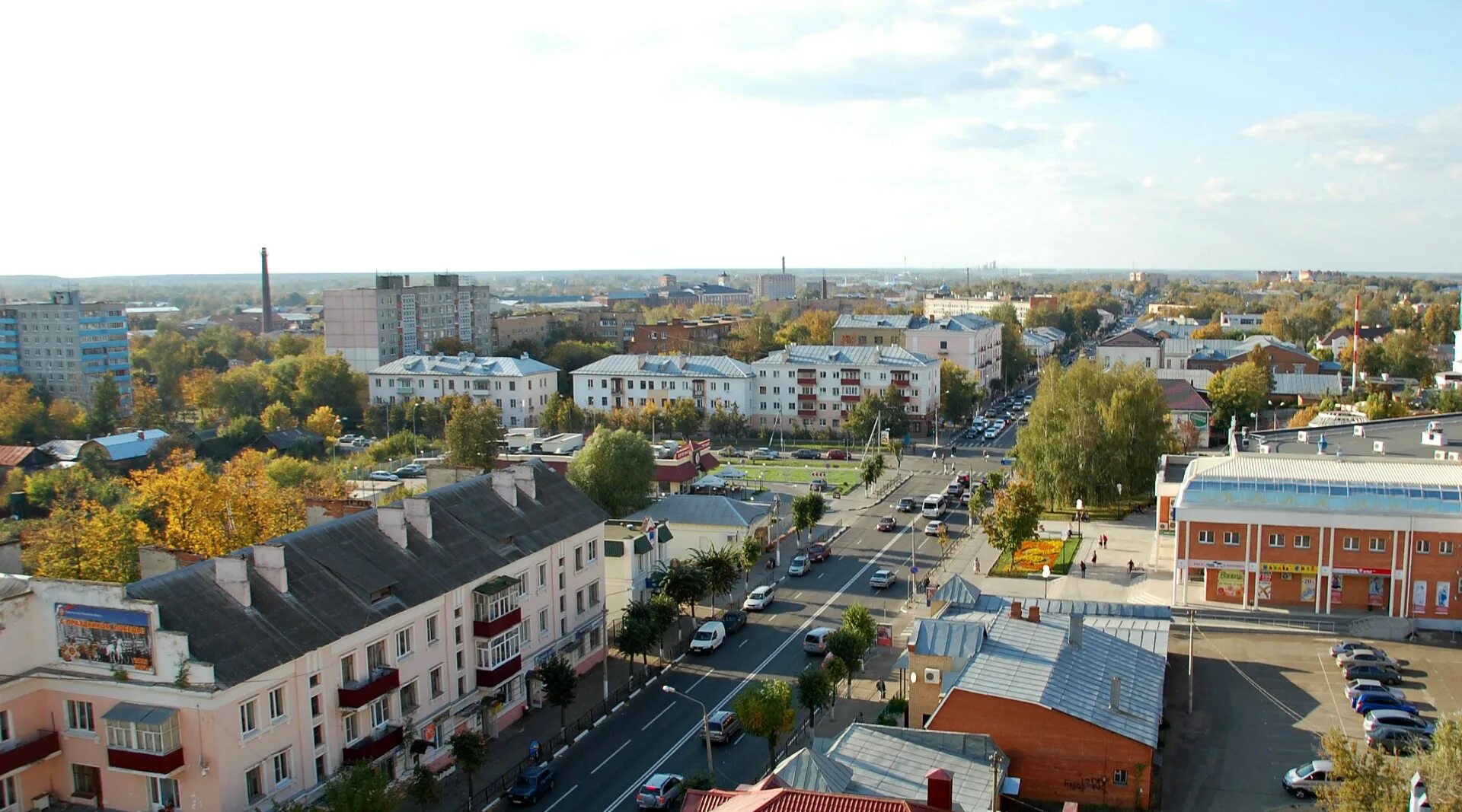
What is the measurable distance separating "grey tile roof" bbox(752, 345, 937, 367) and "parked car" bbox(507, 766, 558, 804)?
59441 millimetres

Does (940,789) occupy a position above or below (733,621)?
above

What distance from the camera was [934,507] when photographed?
5391 cm

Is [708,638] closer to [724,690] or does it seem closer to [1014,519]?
[724,690]

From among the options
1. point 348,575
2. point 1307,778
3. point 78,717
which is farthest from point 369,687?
point 1307,778

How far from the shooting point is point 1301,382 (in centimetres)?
8769

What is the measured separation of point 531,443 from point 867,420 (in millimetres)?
23347

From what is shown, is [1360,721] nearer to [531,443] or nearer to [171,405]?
[531,443]

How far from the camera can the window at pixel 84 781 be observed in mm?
22125

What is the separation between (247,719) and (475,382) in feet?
216

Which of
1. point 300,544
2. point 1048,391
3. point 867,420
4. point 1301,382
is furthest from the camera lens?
point 1301,382

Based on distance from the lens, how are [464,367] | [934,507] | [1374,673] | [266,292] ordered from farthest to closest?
[266,292]
[464,367]
[934,507]
[1374,673]

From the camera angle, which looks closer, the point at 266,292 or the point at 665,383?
the point at 665,383

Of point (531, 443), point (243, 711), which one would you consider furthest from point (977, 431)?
point (243, 711)

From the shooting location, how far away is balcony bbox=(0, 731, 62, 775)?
21.1 meters
